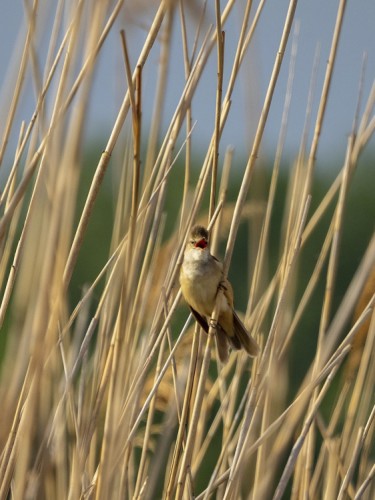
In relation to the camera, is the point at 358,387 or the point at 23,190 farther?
the point at 358,387

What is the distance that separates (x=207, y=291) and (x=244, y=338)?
0.33 metres

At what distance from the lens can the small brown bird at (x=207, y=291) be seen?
10.3ft

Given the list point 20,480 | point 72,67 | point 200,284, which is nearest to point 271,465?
point 20,480

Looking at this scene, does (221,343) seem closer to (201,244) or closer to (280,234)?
(201,244)

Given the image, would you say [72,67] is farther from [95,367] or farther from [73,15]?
[95,367]

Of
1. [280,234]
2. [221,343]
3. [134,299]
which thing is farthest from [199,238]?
[280,234]

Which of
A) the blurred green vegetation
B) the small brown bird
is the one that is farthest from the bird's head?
the blurred green vegetation

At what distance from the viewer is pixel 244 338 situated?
3.04 meters

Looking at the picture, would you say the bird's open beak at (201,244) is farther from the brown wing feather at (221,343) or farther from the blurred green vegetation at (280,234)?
the blurred green vegetation at (280,234)

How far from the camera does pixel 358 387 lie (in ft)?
9.46

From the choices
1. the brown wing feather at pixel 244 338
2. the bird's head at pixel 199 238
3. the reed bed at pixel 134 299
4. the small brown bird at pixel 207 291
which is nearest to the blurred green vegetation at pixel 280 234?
the small brown bird at pixel 207 291

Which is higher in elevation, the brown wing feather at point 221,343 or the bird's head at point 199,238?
the bird's head at point 199,238

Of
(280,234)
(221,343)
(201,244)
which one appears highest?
(201,244)

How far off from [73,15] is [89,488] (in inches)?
49.0
